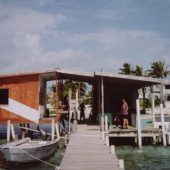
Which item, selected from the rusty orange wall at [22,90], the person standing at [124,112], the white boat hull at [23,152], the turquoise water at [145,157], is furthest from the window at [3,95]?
the turquoise water at [145,157]

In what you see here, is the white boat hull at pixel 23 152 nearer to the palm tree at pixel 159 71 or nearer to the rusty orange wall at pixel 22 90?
the rusty orange wall at pixel 22 90

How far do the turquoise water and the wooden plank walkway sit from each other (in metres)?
2.06

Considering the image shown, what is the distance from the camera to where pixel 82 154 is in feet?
44.0

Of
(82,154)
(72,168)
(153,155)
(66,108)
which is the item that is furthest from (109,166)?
(66,108)

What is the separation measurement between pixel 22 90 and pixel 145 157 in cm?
1002

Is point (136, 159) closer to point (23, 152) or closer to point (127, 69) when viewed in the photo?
point (23, 152)

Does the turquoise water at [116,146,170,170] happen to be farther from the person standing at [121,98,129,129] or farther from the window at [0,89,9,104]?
the window at [0,89,9,104]

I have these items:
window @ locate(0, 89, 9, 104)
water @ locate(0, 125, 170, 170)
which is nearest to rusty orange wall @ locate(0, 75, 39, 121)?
window @ locate(0, 89, 9, 104)

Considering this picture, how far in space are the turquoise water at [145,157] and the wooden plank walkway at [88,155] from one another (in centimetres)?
206

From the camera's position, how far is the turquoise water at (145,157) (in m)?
16.6

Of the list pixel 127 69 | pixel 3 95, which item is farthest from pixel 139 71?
pixel 3 95

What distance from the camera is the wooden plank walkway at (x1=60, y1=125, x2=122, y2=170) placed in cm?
1124

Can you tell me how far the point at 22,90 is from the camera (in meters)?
23.2

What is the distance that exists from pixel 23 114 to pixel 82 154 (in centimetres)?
1062
